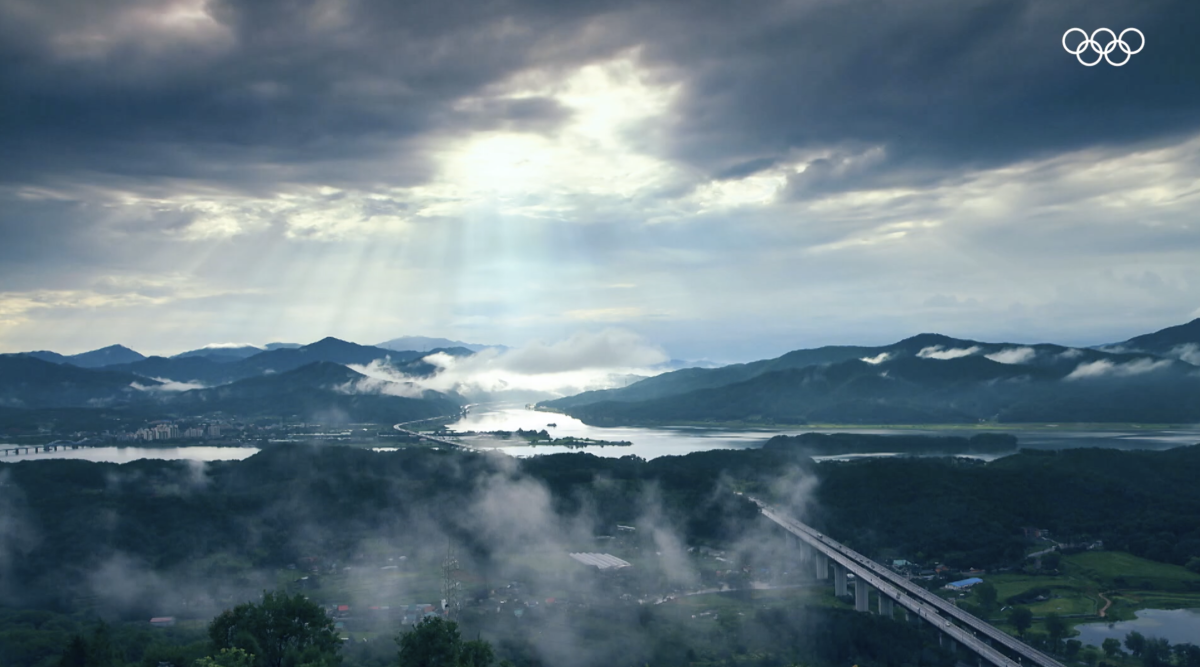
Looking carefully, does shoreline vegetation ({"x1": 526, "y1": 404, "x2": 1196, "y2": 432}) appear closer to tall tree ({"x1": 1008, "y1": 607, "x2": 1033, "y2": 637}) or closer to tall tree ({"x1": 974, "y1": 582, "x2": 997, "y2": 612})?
tall tree ({"x1": 974, "y1": 582, "x2": 997, "y2": 612})

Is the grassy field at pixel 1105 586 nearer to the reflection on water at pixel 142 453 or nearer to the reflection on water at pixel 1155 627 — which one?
the reflection on water at pixel 1155 627

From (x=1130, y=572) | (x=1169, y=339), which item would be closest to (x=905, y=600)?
(x=1130, y=572)

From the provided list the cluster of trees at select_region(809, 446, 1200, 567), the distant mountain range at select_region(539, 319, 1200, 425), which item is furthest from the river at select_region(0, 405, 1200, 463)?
the cluster of trees at select_region(809, 446, 1200, 567)

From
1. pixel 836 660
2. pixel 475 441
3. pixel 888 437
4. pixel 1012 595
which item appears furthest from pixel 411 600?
pixel 888 437

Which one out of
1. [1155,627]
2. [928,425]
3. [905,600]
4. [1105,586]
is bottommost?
[1155,627]

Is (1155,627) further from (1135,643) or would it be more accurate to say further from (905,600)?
(905,600)

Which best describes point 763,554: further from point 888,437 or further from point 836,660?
point 888,437
